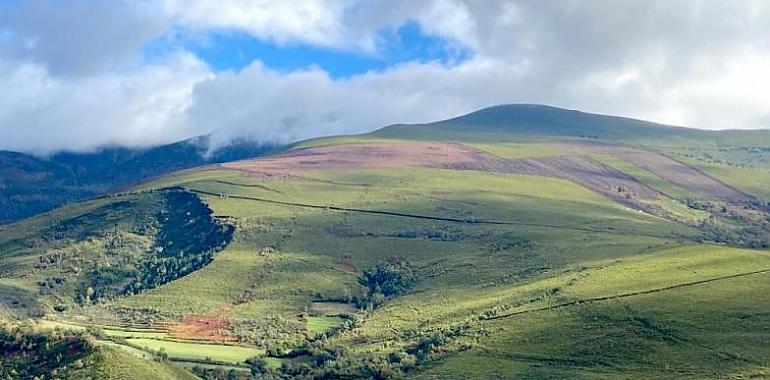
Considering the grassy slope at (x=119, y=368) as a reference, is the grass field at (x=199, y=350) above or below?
below

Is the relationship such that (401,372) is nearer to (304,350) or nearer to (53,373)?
(304,350)

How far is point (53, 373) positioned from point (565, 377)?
72719 mm

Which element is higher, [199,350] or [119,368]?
[119,368]

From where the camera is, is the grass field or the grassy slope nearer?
the grassy slope

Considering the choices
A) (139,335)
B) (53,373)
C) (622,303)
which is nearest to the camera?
(53,373)

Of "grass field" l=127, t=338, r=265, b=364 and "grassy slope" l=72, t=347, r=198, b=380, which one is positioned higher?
"grassy slope" l=72, t=347, r=198, b=380

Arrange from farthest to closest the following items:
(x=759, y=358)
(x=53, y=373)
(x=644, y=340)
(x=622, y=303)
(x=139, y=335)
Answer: (x=139, y=335) → (x=622, y=303) → (x=644, y=340) → (x=759, y=358) → (x=53, y=373)

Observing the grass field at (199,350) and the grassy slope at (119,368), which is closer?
the grassy slope at (119,368)

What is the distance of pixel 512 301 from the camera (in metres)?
197

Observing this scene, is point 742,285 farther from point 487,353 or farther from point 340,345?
point 340,345

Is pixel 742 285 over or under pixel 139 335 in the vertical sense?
over

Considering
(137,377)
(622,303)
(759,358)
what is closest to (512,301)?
(622,303)

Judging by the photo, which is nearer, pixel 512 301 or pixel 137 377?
pixel 137 377

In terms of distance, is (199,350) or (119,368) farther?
(199,350)
